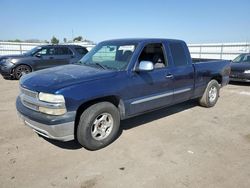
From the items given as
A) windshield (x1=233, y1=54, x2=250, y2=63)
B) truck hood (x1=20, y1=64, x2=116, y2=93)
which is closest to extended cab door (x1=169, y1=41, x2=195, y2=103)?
truck hood (x1=20, y1=64, x2=116, y2=93)

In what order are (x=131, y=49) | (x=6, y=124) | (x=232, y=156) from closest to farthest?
1. (x=232, y=156)
2. (x=131, y=49)
3. (x=6, y=124)

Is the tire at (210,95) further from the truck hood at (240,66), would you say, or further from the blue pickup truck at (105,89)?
the truck hood at (240,66)

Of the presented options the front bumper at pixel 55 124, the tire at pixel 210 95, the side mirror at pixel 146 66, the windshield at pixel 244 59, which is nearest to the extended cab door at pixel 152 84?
the side mirror at pixel 146 66

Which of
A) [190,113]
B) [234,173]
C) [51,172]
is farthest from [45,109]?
[190,113]

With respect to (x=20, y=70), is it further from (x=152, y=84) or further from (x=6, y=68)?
(x=152, y=84)

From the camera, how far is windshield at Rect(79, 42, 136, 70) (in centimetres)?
453

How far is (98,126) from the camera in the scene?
4.05 m

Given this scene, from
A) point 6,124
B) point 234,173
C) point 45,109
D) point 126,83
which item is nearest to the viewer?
point 234,173

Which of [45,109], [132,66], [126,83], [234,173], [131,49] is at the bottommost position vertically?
[234,173]

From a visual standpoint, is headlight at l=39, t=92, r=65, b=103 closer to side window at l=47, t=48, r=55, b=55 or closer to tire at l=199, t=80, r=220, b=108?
tire at l=199, t=80, r=220, b=108

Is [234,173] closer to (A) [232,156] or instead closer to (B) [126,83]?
(A) [232,156]

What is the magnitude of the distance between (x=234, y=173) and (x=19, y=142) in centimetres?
358

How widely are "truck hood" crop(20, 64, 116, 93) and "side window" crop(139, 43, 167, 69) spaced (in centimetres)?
120

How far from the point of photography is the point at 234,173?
11.0 ft
